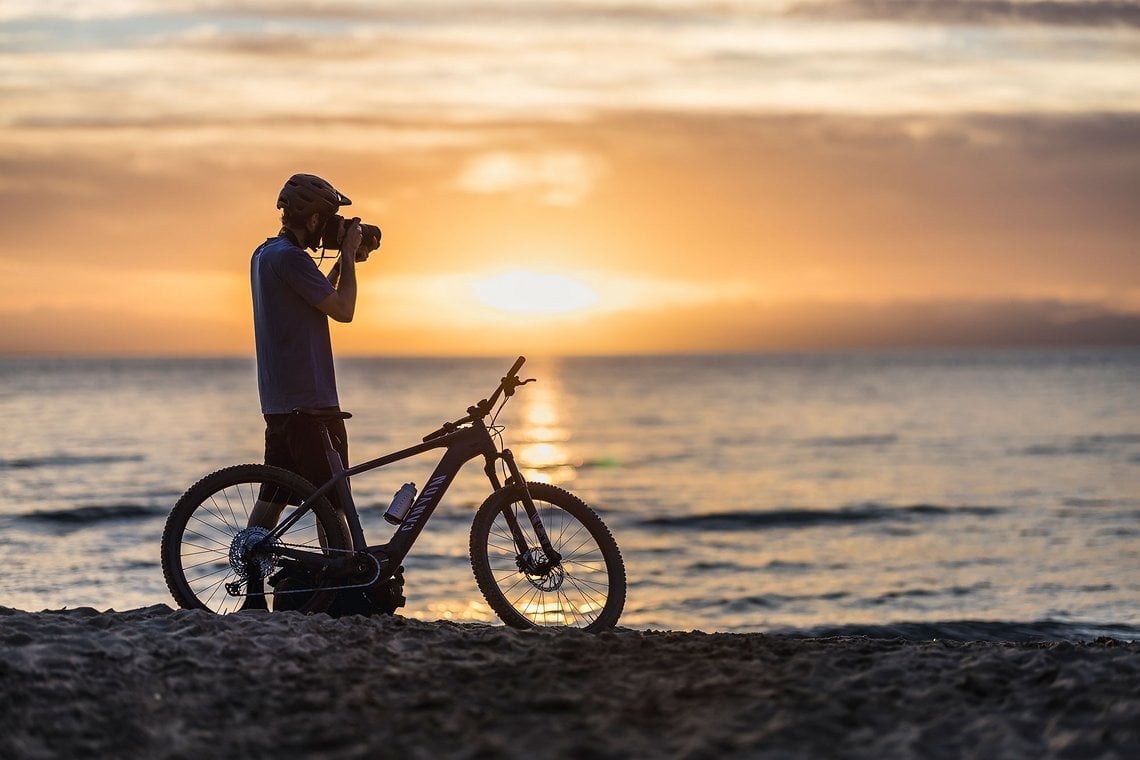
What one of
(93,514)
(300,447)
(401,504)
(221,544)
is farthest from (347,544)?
(93,514)

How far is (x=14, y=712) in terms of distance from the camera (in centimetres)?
452

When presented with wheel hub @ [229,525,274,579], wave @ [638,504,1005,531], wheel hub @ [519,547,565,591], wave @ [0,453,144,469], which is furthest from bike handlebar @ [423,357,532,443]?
wave @ [0,453,144,469]

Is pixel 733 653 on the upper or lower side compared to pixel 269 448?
lower

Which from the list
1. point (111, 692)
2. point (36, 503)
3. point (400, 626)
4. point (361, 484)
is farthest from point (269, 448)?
point (361, 484)

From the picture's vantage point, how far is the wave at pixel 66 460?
3214cm

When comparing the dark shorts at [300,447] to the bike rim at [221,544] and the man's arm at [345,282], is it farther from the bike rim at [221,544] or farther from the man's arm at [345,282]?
the man's arm at [345,282]

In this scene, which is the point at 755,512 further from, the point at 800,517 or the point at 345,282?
the point at 345,282

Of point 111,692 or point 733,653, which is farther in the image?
point 733,653

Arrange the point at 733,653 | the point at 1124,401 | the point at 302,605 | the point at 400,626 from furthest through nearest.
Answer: the point at 1124,401 < the point at 302,605 < the point at 400,626 < the point at 733,653

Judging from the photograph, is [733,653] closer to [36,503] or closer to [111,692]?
[111,692]

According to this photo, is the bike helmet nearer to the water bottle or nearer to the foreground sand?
the water bottle

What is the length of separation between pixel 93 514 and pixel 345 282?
1792 cm

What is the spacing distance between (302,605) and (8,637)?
1473mm

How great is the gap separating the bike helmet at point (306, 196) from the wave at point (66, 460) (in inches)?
1114
